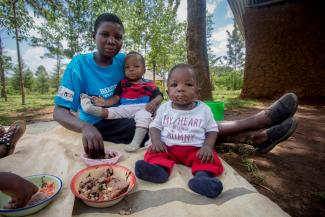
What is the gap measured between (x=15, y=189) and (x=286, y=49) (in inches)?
247

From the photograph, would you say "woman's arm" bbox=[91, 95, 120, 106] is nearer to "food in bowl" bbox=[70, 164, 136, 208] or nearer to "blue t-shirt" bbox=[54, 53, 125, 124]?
"blue t-shirt" bbox=[54, 53, 125, 124]

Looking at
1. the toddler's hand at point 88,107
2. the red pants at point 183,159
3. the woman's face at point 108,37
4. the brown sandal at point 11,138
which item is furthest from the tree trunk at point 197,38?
the brown sandal at point 11,138

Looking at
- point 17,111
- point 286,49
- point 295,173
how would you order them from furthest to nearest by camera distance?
point 17,111 < point 286,49 < point 295,173

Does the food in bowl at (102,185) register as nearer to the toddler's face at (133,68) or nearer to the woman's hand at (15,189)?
the woman's hand at (15,189)

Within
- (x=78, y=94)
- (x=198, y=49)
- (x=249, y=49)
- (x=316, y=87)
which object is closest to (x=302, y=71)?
(x=316, y=87)

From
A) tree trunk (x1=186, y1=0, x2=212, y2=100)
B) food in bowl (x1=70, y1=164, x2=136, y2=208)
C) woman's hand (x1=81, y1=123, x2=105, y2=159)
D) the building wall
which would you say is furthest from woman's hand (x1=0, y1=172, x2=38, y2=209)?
the building wall

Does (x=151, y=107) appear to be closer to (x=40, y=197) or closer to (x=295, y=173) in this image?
(x=40, y=197)

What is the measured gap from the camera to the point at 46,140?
242 centimetres

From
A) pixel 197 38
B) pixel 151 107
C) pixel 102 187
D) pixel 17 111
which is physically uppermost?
pixel 197 38

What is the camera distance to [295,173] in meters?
2.01

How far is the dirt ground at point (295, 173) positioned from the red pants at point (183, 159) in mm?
444

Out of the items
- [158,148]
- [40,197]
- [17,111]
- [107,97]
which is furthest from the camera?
[17,111]

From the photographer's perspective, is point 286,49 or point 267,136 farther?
point 286,49

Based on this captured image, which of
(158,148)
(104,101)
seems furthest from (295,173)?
(104,101)
